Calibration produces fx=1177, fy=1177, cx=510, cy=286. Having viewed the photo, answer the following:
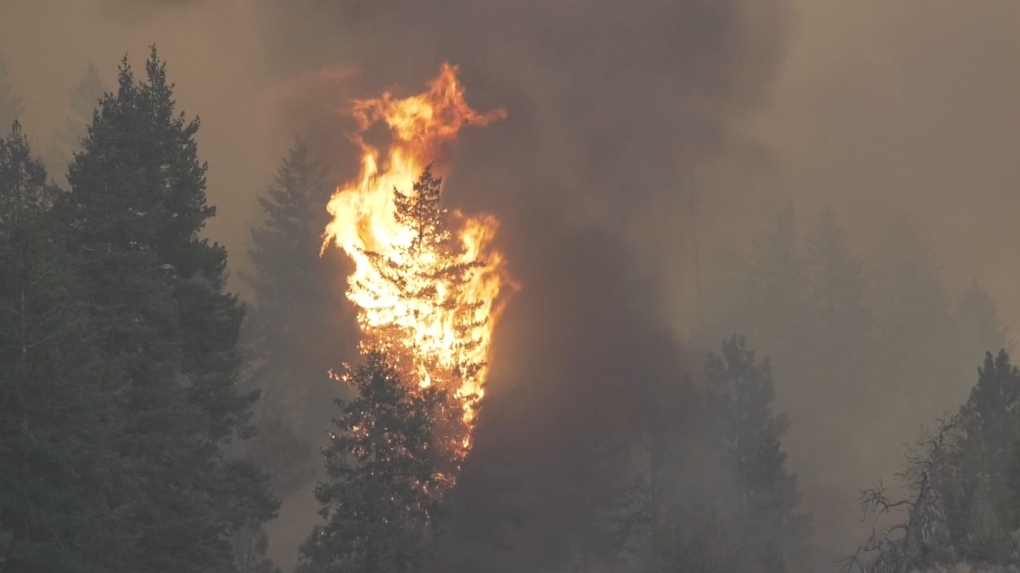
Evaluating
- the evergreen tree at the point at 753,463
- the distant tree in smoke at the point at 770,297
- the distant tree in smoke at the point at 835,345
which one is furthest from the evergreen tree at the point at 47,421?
the distant tree in smoke at the point at 770,297

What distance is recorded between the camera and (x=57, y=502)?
20.2 m

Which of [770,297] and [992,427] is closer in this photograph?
[992,427]

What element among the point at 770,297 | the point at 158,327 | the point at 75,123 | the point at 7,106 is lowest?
the point at 158,327

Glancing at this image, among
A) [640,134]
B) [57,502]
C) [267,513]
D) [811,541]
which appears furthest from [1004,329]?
[57,502]

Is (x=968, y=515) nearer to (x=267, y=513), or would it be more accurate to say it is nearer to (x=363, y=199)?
(x=267, y=513)

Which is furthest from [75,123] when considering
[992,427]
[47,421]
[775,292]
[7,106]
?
[47,421]

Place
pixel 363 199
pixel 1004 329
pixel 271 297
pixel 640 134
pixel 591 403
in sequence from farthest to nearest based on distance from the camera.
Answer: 1. pixel 1004 329
2. pixel 640 134
3. pixel 271 297
4. pixel 591 403
5. pixel 363 199

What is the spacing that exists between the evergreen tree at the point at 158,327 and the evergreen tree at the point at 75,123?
6779cm

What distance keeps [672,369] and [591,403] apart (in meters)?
8.33

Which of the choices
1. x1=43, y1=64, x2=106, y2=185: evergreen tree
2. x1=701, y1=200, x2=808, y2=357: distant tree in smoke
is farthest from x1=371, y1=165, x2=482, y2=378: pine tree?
x1=43, y1=64, x2=106, y2=185: evergreen tree

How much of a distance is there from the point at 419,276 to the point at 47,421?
2530 cm

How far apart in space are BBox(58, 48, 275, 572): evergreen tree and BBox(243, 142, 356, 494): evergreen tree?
3151 cm

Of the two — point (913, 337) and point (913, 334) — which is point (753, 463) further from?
point (913, 334)

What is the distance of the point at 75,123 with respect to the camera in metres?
95.1
